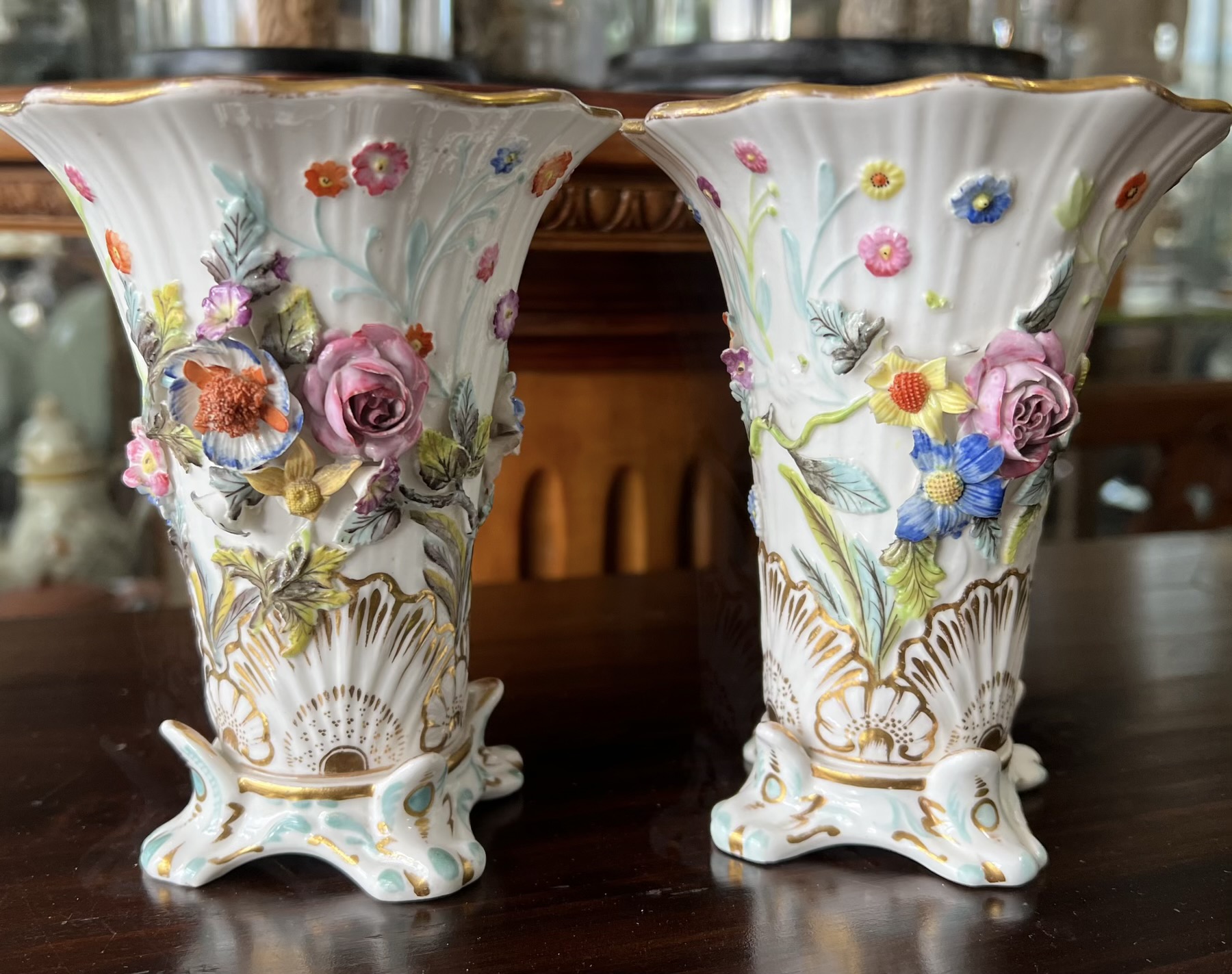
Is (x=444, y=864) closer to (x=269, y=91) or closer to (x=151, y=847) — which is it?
(x=151, y=847)

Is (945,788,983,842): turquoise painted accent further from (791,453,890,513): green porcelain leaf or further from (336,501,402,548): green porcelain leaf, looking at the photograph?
(336,501,402,548): green porcelain leaf

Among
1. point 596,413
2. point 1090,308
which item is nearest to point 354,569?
point 1090,308

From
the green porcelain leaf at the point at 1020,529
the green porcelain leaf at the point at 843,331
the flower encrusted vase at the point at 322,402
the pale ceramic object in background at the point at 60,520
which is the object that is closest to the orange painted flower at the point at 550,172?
the flower encrusted vase at the point at 322,402

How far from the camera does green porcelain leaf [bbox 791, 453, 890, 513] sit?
0.45 metres

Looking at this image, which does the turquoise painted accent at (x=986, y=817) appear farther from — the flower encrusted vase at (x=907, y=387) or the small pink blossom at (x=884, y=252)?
the small pink blossom at (x=884, y=252)

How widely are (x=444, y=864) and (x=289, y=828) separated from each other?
2.5 inches

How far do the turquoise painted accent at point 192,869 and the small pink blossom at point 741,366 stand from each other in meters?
0.27

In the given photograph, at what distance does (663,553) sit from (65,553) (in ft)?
1.90

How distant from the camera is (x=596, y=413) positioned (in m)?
0.83

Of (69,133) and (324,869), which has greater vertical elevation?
(69,133)

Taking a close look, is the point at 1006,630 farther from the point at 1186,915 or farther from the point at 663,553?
the point at 663,553

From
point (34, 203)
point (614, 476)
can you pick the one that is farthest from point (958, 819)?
point (34, 203)

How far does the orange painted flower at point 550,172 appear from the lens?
1.44ft

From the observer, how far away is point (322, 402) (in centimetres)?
40
